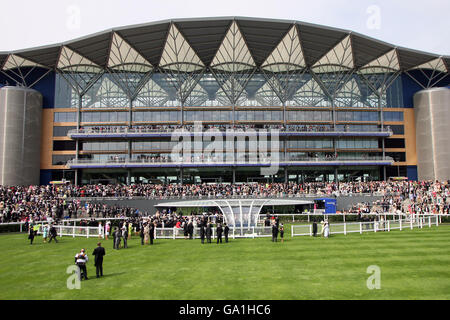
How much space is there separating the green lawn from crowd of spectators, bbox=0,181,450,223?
18145mm

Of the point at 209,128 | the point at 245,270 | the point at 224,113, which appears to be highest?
the point at 224,113

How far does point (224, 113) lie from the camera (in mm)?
61594

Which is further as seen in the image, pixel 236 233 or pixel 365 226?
pixel 365 226

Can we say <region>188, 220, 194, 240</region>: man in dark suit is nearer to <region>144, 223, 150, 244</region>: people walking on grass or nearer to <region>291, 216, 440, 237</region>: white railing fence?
<region>144, 223, 150, 244</region>: people walking on grass

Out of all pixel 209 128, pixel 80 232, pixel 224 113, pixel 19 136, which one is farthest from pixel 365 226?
pixel 19 136

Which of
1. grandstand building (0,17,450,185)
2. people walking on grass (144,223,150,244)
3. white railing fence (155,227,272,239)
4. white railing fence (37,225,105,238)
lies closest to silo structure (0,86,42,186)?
grandstand building (0,17,450,185)

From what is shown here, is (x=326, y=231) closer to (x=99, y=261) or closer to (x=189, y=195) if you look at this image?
(x=99, y=261)

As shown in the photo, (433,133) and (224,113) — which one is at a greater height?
(224,113)

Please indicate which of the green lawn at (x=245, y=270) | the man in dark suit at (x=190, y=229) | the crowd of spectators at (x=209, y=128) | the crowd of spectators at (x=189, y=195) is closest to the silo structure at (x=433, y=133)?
the crowd of spectators at (x=209, y=128)

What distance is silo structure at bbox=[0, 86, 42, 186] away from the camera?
55.6 meters

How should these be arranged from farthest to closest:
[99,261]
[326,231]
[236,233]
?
[236,233]
[326,231]
[99,261]

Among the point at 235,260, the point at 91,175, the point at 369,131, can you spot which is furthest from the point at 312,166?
the point at 235,260

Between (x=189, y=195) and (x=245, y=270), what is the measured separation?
1447 inches

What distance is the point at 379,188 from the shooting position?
5028cm
